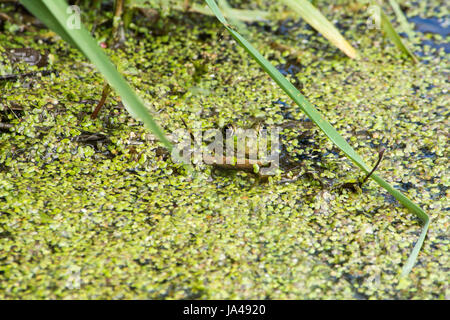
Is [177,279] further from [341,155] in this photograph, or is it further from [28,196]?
[341,155]

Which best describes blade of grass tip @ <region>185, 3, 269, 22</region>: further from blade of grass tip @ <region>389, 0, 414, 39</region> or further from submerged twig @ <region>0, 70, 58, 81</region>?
submerged twig @ <region>0, 70, 58, 81</region>

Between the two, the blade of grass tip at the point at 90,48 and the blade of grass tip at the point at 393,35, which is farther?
Result: the blade of grass tip at the point at 393,35

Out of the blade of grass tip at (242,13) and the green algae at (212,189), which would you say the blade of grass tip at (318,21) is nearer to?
the green algae at (212,189)

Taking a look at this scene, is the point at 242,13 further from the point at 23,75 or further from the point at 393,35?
the point at 23,75

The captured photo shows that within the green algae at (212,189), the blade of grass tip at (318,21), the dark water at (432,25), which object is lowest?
the green algae at (212,189)

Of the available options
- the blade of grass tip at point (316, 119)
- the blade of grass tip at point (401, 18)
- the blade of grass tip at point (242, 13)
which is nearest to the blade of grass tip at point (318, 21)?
the blade of grass tip at point (401, 18)

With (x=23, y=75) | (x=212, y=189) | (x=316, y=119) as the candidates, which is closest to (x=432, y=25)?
(x=316, y=119)
